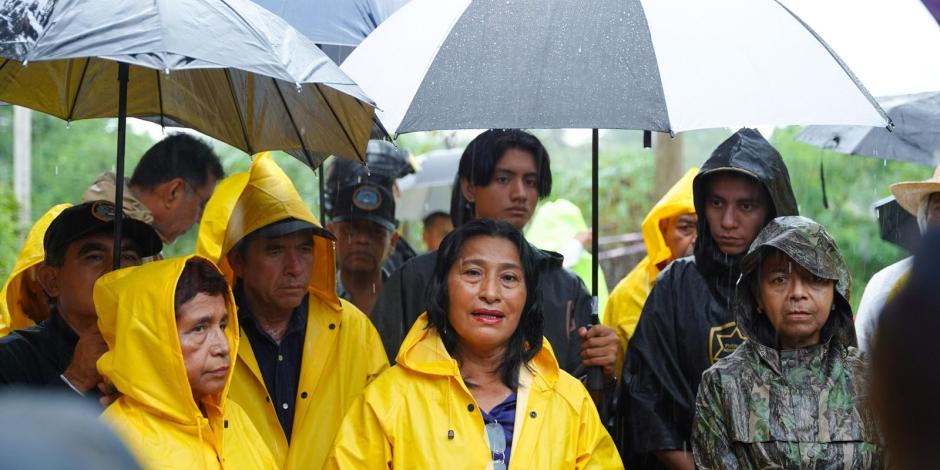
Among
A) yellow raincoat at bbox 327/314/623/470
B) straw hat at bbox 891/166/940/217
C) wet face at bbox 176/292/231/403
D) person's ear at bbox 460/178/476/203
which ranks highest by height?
person's ear at bbox 460/178/476/203

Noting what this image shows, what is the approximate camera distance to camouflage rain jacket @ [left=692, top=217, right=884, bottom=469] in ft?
14.2

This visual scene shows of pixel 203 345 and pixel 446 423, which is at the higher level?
pixel 203 345

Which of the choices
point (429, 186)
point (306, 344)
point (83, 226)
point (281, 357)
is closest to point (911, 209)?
point (306, 344)

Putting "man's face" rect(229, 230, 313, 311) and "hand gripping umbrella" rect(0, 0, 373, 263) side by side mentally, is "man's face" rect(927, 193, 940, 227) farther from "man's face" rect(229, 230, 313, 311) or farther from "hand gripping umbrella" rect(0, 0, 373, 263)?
"man's face" rect(229, 230, 313, 311)

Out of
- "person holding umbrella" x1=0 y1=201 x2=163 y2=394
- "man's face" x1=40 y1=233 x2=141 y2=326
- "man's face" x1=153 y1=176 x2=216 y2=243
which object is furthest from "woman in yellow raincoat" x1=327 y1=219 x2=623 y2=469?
"man's face" x1=153 y1=176 x2=216 y2=243

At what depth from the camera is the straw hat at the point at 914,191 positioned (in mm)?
5438

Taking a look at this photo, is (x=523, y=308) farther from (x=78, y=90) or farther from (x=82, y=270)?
(x=78, y=90)

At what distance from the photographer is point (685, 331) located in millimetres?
5090

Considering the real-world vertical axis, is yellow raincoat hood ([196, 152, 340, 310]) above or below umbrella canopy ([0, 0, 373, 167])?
below

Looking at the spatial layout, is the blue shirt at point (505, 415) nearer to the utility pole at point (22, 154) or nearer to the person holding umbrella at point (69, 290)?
the person holding umbrella at point (69, 290)

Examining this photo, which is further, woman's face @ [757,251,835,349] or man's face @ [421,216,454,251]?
man's face @ [421,216,454,251]

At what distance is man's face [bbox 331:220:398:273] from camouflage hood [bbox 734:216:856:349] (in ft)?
8.67

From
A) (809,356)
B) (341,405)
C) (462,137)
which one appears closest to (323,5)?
(341,405)

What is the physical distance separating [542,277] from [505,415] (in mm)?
1009
